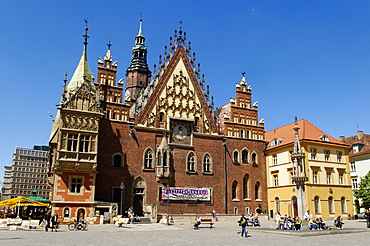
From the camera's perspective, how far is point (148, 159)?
131 feet

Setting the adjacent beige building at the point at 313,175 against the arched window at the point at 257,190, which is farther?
the arched window at the point at 257,190

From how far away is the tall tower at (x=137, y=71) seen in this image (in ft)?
199

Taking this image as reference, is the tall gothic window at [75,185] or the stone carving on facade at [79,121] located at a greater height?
the stone carving on facade at [79,121]

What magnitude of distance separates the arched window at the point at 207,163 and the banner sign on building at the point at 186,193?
7.65 ft

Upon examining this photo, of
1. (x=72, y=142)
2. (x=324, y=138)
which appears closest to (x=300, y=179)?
(x=324, y=138)

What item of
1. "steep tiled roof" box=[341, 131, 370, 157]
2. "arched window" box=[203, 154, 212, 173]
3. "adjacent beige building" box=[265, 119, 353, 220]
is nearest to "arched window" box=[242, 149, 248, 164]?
"adjacent beige building" box=[265, 119, 353, 220]

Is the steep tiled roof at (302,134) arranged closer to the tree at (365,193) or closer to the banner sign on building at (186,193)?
the tree at (365,193)

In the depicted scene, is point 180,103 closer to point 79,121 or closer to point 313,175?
point 79,121

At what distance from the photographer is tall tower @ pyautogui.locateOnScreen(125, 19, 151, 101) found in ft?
199

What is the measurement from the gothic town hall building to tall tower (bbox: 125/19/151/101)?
16.5 metres

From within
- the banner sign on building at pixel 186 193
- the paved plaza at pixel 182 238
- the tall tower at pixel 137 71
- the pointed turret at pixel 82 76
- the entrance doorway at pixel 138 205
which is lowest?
the paved plaza at pixel 182 238

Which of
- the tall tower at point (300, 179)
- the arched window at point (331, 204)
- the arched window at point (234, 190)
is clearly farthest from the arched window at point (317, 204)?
the tall tower at point (300, 179)

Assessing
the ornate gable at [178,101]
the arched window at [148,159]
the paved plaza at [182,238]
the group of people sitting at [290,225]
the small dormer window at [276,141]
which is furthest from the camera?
the small dormer window at [276,141]

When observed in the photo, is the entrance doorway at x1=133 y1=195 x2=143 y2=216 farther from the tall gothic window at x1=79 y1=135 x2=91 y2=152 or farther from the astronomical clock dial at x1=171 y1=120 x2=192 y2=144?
the astronomical clock dial at x1=171 y1=120 x2=192 y2=144
